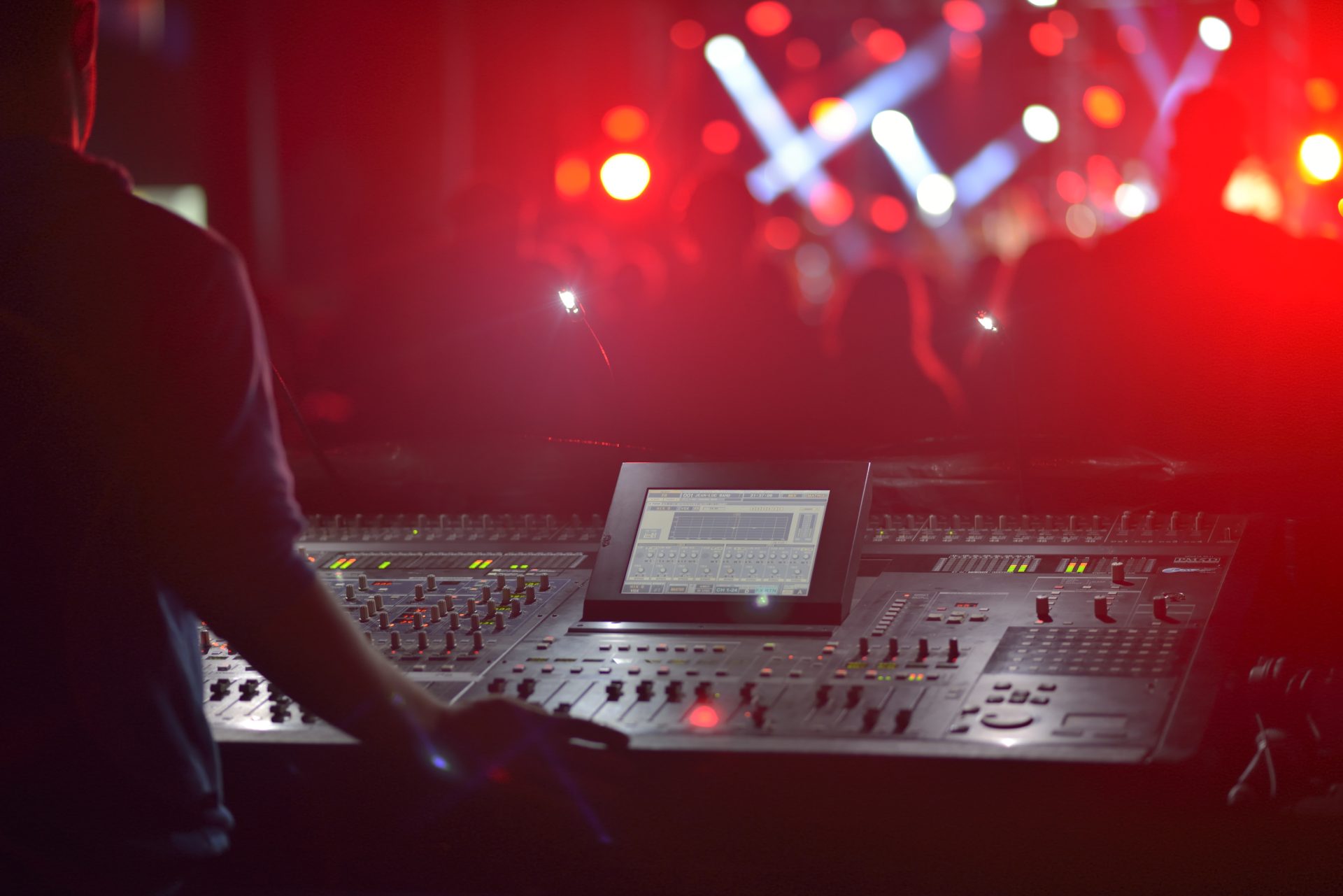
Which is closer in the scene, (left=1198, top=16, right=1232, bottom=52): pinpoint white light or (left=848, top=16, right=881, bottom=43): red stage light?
(left=1198, top=16, right=1232, bottom=52): pinpoint white light

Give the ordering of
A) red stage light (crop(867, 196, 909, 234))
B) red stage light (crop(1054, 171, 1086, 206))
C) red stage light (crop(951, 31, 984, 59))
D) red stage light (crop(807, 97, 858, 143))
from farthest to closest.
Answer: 1. red stage light (crop(867, 196, 909, 234))
2. red stage light (crop(807, 97, 858, 143))
3. red stage light (crop(1054, 171, 1086, 206))
4. red stage light (crop(951, 31, 984, 59))

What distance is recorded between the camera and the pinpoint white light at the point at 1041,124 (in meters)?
8.84

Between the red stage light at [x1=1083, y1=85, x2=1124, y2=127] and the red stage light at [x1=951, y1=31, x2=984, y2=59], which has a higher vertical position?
the red stage light at [x1=951, y1=31, x2=984, y2=59]

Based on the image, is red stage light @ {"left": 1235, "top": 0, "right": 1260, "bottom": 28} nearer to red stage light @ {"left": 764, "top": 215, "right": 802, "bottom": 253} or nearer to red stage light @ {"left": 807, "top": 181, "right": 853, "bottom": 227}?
red stage light @ {"left": 807, "top": 181, "right": 853, "bottom": 227}

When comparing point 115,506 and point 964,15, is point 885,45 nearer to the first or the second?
point 964,15

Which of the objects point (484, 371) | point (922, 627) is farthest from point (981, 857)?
point (484, 371)

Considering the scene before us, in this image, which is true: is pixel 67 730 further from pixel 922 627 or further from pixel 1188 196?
pixel 1188 196

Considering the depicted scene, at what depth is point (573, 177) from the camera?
7.57 meters

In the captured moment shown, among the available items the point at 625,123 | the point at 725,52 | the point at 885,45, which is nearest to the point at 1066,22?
the point at 885,45

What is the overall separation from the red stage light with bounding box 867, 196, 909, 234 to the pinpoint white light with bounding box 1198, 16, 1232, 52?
7.97ft

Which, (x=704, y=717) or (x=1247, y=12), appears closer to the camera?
(x=704, y=717)

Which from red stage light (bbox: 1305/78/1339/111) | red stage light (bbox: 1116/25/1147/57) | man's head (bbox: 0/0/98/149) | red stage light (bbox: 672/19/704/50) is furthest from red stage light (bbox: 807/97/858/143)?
man's head (bbox: 0/0/98/149)

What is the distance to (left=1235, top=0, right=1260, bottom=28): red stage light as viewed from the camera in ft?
24.9

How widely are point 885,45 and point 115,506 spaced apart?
8909 mm
